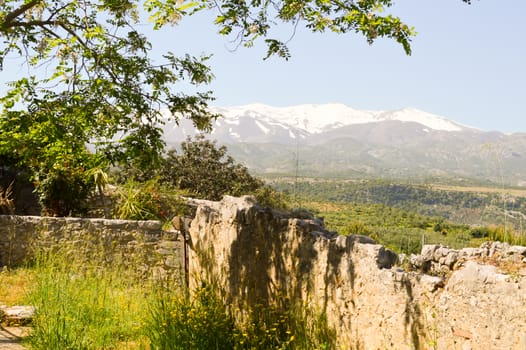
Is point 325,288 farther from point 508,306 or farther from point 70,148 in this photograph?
point 70,148

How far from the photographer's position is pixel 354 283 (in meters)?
5.62

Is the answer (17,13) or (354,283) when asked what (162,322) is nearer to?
(354,283)

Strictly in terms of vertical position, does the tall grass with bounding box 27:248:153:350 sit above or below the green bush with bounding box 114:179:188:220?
below

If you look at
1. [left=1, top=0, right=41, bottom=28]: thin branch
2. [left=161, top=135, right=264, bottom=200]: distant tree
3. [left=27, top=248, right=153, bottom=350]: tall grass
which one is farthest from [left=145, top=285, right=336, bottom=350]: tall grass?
[left=161, top=135, right=264, bottom=200]: distant tree

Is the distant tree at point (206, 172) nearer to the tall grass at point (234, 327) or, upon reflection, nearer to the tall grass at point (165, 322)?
the tall grass at point (165, 322)

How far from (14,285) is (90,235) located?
2.32 metres

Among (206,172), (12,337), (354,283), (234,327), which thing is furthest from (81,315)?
(206,172)

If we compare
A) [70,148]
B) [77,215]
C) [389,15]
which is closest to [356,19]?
[389,15]

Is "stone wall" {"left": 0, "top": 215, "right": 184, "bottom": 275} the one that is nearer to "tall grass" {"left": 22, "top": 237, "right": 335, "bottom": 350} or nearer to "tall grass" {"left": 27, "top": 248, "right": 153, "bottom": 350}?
"tall grass" {"left": 27, "top": 248, "right": 153, "bottom": 350}

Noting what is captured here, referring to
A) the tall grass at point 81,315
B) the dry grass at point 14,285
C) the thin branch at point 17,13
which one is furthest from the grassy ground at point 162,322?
the thin branch at point 17,13

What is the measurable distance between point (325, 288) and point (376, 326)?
869mm

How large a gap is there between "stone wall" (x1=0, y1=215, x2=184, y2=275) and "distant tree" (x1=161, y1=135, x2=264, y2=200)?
1182 centimetres

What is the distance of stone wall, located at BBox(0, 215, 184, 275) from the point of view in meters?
12.9

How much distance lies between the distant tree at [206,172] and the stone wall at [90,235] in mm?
11819
